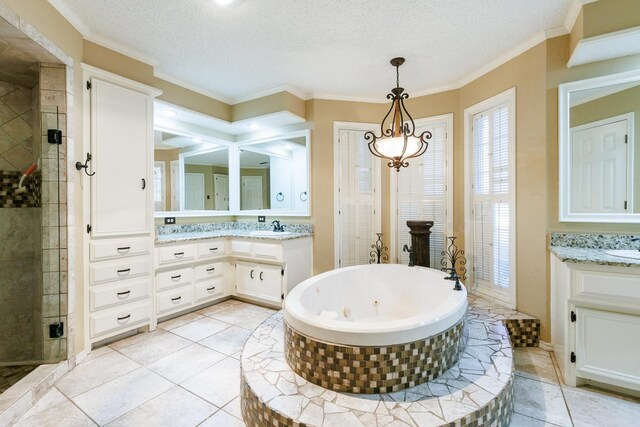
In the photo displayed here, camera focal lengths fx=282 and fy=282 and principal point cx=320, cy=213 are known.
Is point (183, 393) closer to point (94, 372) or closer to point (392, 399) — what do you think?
point (94, 372)

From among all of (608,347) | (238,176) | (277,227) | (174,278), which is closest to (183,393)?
(174,278)

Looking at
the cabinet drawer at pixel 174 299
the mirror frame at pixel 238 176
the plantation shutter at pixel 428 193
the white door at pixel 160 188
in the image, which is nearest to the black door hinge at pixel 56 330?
the cabinet drawer at pixel 174 299

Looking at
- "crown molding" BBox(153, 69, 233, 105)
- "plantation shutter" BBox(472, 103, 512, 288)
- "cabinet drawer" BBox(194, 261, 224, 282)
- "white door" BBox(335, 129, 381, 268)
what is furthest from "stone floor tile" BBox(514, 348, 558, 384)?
"crown molding" BBox(153, 69, 233, 105)

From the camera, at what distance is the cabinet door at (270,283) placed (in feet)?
10.8

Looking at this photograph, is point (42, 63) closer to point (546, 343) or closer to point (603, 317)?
point (603, 317)

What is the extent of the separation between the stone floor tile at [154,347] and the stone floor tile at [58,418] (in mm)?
526

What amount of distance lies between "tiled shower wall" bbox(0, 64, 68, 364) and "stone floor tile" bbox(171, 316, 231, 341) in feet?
2.89

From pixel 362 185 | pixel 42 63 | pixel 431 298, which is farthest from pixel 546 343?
pixel 42 63

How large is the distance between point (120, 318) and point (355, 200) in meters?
2.73

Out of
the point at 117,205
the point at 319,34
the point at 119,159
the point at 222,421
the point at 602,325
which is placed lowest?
the point at 222,421

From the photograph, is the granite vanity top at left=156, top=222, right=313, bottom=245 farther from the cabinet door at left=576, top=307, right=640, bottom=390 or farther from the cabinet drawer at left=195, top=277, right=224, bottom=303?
the cabinet door at left=576, top=307, right=640, bottom=390

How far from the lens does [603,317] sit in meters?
1.76

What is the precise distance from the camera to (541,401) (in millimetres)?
1723

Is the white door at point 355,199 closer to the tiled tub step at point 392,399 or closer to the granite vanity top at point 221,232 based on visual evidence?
the granite vanity top at point 221,232
